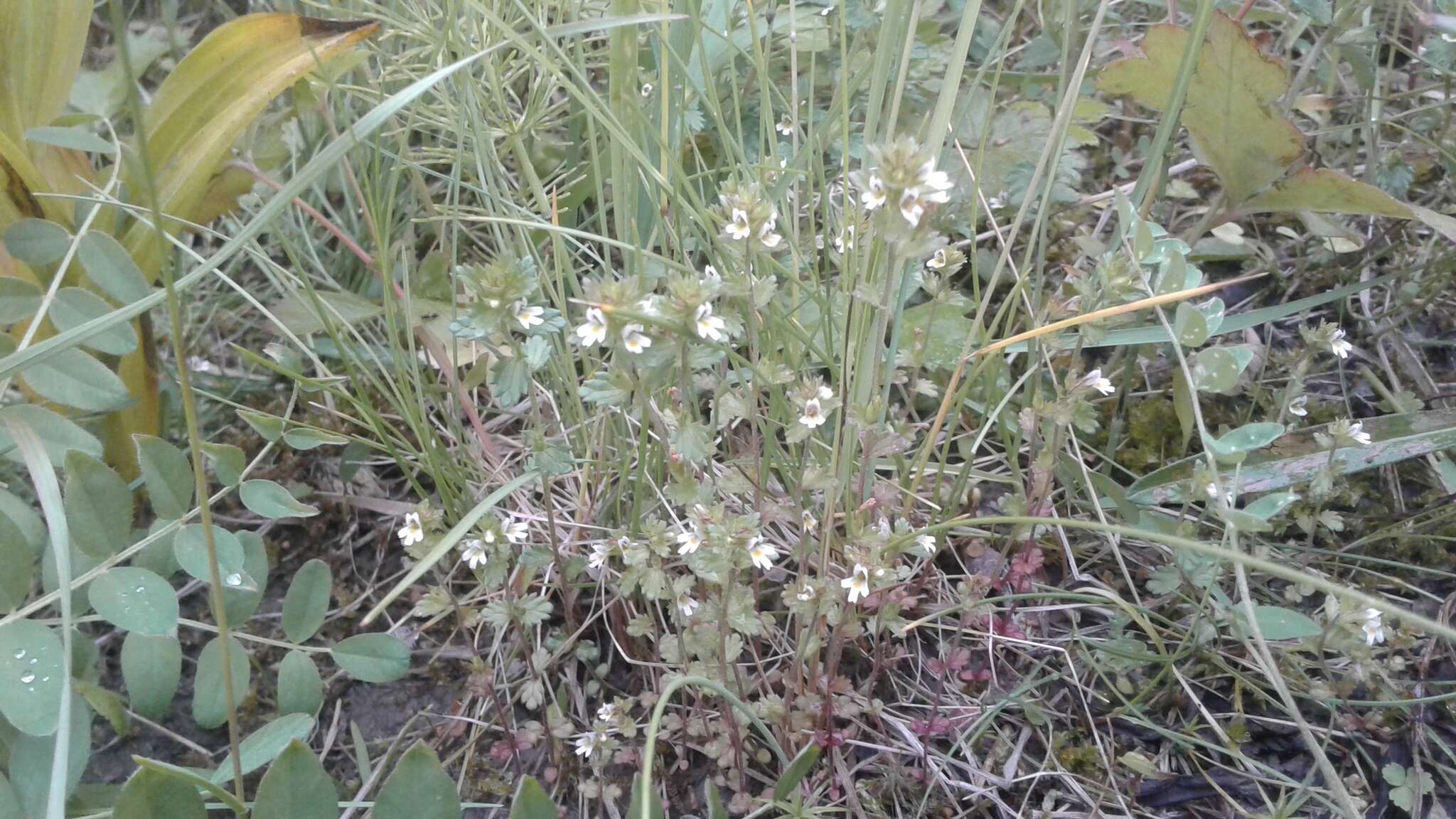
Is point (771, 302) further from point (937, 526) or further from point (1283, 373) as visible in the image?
point (1283, 373)

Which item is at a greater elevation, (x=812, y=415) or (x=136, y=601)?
(x=812, y=415)

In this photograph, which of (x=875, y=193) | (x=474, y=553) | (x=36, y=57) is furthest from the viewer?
(x=36, y=57)

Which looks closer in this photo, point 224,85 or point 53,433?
point 53,433

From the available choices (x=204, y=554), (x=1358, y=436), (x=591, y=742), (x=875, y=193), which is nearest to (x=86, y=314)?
(x=204, y=554)

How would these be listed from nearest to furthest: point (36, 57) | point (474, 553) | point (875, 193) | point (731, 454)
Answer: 1. point (875, 193)
2. point (474, 553)
3. point (36, 57)
4. point (731, 454)

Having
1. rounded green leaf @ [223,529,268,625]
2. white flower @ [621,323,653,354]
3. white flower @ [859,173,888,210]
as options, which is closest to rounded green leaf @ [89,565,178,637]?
rounded green leaf @ [223,529,268,625]

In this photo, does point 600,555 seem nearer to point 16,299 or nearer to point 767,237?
point 767,237

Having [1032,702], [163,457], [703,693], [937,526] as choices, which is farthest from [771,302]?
[163,457]

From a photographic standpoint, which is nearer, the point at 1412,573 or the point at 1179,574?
the point at 1179,574
